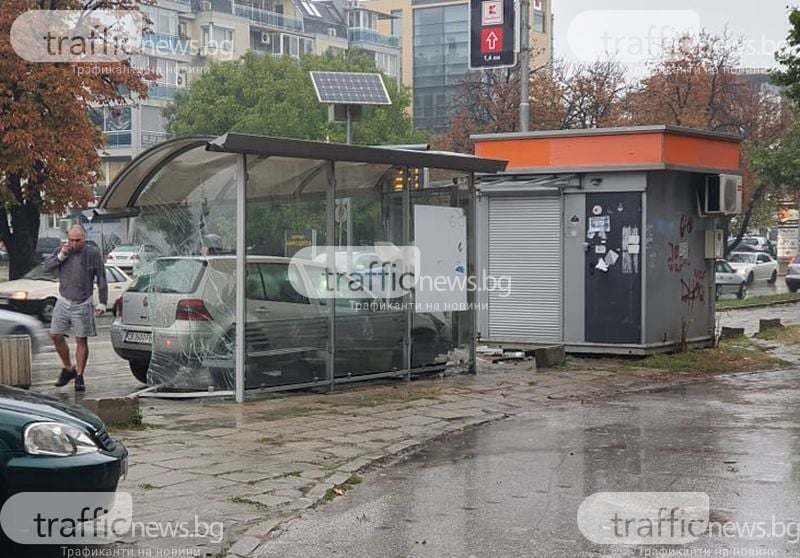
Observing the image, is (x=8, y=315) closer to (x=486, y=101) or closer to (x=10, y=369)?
(x=10, y=369)

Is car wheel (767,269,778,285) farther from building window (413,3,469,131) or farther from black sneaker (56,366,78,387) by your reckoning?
building window (413,3,469,131)

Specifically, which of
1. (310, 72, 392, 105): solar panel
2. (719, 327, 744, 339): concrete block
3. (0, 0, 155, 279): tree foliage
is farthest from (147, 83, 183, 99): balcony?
(719, 327, 744, 339): concrete block

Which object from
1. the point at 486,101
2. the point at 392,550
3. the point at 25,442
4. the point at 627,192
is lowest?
the point at 392,550

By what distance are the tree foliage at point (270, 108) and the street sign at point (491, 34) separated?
33518 mm

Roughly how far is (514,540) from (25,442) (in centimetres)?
301

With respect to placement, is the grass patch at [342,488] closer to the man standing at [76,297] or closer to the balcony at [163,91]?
the man standing at [76,297]

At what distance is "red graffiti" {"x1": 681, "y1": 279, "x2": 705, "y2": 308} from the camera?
17406mm

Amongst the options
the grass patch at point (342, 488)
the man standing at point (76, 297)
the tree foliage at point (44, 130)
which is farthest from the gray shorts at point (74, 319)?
the tree foliage at point (44, 130)

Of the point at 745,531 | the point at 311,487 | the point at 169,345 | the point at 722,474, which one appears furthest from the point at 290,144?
the point at 745,531

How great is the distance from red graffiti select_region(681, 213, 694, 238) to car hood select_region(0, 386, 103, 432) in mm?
12252

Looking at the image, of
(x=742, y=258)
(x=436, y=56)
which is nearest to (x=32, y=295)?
(x=742, y=258)

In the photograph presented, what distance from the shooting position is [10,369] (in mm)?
13008

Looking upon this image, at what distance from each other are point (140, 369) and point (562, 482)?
6.76m

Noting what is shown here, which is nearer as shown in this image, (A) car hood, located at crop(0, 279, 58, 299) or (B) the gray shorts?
(B) the gray shorts
